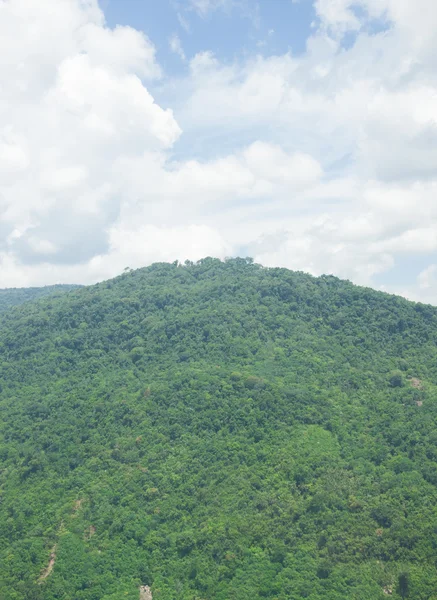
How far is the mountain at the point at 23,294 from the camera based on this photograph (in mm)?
163950

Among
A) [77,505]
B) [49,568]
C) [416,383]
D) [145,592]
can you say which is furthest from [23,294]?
[145,592]

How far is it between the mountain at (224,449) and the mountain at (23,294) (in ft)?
213

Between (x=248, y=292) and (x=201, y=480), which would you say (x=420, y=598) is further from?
(x=248, y=292)

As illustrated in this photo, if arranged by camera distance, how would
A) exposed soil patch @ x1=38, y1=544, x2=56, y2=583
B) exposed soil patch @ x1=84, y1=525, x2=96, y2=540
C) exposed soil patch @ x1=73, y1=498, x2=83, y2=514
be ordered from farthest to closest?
exposed soil patch @ x1=73, y1=498, x2=83, y2=514 → exposed soil patch @ x1=84, y1=525, x2=96, y2=540 → exposed soil patch @ x1=38, y1=544, x2=56, y2=583

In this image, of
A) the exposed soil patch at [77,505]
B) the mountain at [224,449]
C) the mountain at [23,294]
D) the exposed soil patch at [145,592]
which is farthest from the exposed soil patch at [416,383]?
the mountain at [23,294]

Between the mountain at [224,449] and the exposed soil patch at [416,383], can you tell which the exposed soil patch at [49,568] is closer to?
the mountain at [224,449]

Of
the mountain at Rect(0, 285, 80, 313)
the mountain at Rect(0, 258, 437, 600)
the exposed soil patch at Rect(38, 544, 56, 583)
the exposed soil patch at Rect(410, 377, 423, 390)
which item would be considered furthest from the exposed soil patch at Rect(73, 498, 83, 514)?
the mountain at Rect(0, 285, 80, 313)

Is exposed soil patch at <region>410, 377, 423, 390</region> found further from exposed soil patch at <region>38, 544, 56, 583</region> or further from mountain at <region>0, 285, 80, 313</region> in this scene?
mountain at <region>0, 285, 80, 313</region>

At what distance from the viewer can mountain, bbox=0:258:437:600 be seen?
51969 mm

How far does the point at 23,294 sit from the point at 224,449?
133030mm

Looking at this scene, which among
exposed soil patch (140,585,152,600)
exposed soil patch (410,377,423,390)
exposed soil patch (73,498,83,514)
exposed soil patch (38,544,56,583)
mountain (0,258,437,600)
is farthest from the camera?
exposed soil patch (410,377,423,390)

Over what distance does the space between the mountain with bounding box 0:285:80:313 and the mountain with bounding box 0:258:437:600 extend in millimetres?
64932

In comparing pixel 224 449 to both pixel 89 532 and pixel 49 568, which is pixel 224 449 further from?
pixel 49 568

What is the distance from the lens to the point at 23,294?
180625 mm
